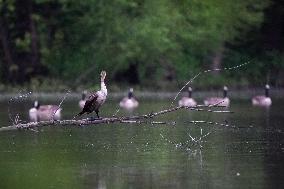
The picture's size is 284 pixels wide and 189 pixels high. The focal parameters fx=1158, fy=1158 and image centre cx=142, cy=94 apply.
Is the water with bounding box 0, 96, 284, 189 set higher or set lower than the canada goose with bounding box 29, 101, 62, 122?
lower

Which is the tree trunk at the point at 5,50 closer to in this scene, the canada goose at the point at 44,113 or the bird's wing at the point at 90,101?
the canada goose at the point at 44,113

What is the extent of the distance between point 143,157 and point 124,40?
2993 centimetres

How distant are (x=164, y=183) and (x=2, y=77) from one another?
34328mm

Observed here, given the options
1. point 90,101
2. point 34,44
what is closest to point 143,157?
point 90,101

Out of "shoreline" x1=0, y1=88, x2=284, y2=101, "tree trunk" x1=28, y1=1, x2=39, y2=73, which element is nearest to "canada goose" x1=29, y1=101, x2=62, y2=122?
"shoreline" x1=0, y1=88, x2=284, y2=101

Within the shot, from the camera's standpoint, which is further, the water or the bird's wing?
the bird's wing

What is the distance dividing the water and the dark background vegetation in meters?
→ 19.6

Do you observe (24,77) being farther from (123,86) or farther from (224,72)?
(224,72)

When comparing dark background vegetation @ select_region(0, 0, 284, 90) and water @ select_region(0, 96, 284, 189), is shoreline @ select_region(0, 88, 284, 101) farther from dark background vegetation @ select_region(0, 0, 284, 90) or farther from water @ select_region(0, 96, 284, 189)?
water @ select_region(0, 96, 284, 189)

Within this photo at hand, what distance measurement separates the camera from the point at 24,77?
169 feet

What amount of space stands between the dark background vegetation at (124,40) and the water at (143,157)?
773 inches

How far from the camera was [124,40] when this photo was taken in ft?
169

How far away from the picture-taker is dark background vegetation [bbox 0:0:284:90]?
51.2 meters

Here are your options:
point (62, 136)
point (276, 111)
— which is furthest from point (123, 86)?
point (62, 136)
